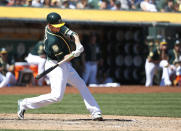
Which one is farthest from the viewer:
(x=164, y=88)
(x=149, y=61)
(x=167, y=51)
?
(x=167, y=51)

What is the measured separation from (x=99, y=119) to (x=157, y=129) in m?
1.28

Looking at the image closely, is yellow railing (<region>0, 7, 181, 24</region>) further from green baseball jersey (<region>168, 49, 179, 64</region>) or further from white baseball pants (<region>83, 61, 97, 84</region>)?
white baseball pants (<region>83, 61, 97, 84</region>)

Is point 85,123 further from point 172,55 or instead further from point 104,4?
point 104,4

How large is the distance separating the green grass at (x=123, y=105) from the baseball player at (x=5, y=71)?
3.03 meters

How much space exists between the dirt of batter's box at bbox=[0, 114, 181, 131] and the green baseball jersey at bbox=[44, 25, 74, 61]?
1.08m

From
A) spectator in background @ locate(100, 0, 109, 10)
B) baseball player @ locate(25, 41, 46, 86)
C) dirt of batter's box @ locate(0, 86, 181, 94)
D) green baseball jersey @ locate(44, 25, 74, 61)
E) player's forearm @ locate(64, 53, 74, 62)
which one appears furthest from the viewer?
spectator in background @ locate(100, 0, 109, 10)

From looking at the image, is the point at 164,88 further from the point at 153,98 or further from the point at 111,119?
the point at 111,119

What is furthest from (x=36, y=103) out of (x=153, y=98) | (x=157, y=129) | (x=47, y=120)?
(x=153, y=98)

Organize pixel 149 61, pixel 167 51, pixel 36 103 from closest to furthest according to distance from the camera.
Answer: pixel 36 103 < pixel 149 61 < pixel 167 51

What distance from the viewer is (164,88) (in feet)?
51.2

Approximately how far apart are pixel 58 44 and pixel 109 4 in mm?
10967

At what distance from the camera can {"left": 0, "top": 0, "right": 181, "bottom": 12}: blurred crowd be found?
17.2 meters

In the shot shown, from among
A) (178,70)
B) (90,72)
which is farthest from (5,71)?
(178,70)

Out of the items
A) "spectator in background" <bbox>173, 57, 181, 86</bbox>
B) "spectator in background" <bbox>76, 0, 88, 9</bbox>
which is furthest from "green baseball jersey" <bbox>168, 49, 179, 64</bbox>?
"spectator in background" <bbox>76, 0, 88, 9</bbox>
